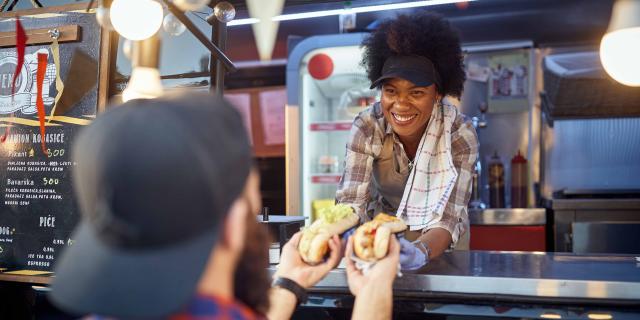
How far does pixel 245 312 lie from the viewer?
865 millimetres

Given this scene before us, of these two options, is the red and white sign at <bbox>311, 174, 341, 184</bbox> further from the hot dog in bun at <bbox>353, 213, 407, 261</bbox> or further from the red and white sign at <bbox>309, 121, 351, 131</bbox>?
the hot dog in bun at <bbox>353, 213, 407, 261</bbox>

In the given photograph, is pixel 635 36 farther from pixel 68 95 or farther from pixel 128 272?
pixel 68 95

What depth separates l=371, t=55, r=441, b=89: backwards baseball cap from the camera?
232 cm

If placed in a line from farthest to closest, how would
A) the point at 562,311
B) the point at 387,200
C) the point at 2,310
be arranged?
the point at 387,200 → the point at 2,310 → the point at 562,311

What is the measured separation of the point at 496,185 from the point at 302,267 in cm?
309

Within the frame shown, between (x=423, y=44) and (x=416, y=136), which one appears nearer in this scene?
(x=423, y=44)

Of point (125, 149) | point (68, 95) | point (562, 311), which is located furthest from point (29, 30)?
point (562, 311)

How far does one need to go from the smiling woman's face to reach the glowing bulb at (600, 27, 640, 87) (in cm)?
75

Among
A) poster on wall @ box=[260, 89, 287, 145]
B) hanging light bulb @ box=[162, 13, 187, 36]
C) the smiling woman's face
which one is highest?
poster on wall @ box=[260, 89, 287, 145]

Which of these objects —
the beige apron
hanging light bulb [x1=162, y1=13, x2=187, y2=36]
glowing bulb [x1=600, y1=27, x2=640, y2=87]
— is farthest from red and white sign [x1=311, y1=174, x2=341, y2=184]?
glowing bulb [x1=600, y1=27, x2=640, y2=87]

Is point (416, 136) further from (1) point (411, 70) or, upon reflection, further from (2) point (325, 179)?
(2) point (325, 179)

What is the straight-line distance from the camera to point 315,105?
452cm

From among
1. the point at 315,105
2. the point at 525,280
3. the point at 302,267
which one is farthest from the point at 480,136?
the point at 302,267

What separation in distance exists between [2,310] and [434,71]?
215cm
